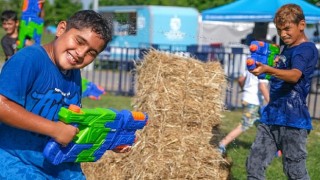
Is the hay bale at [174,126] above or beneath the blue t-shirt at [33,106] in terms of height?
beneath

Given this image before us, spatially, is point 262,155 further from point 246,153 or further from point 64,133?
point 246,153

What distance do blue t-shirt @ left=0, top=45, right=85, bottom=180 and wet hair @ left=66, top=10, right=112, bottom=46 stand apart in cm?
20

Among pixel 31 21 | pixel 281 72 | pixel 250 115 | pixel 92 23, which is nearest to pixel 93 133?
pixel 92 23

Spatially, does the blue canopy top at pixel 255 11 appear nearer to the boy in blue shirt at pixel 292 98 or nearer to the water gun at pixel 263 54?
the boy in blue shirt at pixel 292 98

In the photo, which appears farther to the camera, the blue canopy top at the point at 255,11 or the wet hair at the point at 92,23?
the blue canopy top at the point at 255,11

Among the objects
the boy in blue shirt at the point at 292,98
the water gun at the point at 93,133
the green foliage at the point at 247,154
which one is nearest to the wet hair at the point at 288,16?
the boy in blue shirt at the point at 292,98

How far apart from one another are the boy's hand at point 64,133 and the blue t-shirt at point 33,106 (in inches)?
7.8

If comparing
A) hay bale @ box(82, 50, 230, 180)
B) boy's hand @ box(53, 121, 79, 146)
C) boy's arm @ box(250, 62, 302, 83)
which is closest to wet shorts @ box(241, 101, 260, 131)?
hay bale @ box(82, 50, 230, 180)

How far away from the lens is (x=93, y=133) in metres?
3.11

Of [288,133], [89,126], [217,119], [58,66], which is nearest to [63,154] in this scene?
[89,126]

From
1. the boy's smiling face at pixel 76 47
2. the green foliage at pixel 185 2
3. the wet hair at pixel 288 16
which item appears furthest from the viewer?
the green foliage at pixel 185 2

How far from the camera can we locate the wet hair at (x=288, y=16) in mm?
4871

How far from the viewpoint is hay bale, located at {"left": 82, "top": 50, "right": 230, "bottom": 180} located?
585 cm

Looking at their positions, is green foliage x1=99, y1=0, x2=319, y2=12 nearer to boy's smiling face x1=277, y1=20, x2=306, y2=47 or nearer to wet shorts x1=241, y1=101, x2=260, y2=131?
wet shorts x1=241, y1=101, x2=260, y2=131
